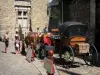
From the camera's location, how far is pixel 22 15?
85.4 ft

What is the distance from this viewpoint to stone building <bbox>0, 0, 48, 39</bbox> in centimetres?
2511

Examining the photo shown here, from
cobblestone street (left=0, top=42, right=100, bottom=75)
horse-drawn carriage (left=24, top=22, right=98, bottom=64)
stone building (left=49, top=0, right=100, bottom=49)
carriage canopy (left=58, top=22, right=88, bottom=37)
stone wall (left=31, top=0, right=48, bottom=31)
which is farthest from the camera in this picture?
stone wall (left=31, top=0, right=48, bottom=31)

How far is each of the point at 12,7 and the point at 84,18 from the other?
942cm

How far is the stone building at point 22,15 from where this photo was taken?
25.1 metres

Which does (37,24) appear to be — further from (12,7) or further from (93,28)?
(93,28)

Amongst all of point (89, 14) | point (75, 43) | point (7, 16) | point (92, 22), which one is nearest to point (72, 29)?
point (75, 43)

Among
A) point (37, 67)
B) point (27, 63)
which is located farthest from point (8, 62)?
point (37, 67)

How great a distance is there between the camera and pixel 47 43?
44.8 ft

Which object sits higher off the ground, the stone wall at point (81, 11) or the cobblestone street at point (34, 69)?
the stone wall at point (81, 11)

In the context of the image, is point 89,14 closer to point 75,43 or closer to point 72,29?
point 72,29

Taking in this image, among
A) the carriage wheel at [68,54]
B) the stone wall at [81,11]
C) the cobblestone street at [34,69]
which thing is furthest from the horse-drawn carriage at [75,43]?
the stone wall at [81,11]

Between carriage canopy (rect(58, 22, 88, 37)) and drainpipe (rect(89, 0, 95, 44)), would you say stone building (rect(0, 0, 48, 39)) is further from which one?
carriage canopy (rect(58, 22, 88, 37))

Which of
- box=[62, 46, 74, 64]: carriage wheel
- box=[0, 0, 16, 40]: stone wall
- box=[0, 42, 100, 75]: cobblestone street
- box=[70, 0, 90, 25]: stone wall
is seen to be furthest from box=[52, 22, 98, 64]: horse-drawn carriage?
box=[0, 0, 16, 40]: stone wall

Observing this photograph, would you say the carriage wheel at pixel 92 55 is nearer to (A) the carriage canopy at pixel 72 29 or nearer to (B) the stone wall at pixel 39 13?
(A) the carriage canopy at pixel 72 29
